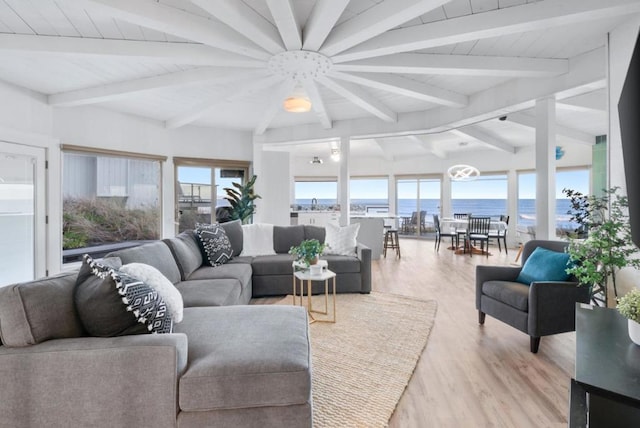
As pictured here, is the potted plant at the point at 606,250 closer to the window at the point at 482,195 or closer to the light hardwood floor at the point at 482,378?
the light hardwood floor at the point at 482,378

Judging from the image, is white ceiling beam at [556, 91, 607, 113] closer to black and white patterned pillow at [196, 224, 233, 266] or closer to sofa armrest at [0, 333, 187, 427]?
black and white patterned pillow at [196, 224, 233, 266]

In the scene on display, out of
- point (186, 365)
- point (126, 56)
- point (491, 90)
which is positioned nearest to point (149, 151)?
point (126, 56)

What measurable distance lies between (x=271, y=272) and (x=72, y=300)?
2.48 meters

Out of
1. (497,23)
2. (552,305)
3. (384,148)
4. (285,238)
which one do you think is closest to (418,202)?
(384,148)

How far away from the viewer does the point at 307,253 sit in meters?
3.10

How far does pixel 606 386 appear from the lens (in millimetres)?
998

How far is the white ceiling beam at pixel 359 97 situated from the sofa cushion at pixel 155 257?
7.40ft

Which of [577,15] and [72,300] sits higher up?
[577,15]

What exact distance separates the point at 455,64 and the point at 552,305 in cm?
223

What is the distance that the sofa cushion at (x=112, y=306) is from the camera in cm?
140

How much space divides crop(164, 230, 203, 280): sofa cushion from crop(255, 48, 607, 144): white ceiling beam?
3.10 metres

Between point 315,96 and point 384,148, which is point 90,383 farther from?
point 384,148

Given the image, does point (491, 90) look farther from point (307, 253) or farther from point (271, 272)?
point (271, 272)

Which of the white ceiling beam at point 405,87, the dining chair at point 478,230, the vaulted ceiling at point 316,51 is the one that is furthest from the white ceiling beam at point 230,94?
the dining chair at point 478,230
